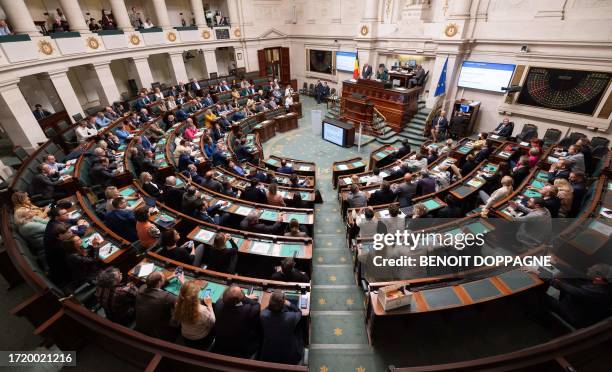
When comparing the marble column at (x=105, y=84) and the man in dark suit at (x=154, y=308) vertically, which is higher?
the marble column at (x=105, y=84)

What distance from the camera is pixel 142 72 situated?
14.8 meters

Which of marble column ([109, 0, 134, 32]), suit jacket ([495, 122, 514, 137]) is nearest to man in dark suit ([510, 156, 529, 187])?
suit jacket ([495, 122, 514, 137])

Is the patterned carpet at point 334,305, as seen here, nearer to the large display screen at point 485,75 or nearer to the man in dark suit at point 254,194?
the man in dark suit at point 254,194

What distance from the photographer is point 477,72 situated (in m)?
11.9

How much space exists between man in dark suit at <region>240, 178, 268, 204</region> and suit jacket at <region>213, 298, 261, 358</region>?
346cm

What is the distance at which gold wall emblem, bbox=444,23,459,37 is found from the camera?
38.3 ft

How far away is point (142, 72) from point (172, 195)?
12.0m

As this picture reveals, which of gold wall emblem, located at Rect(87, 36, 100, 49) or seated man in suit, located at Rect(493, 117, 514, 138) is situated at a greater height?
gold wall emblem, located at Rect(87, 36, 100, 49)

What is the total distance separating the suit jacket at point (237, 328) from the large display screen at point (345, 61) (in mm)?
16892

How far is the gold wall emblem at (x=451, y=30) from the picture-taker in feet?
38.3

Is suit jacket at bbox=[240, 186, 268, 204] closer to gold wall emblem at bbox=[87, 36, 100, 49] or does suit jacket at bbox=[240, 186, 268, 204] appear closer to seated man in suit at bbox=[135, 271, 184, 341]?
seated man in suit at bbox=[135, 271, 184, 341]

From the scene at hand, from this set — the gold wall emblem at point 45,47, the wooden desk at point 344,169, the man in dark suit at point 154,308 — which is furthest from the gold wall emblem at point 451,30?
the gold wall emblem at point 45,47

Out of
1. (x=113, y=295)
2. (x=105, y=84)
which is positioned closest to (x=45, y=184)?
(x=113, y=295)

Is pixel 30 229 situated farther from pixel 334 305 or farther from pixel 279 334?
pixel 334 305
